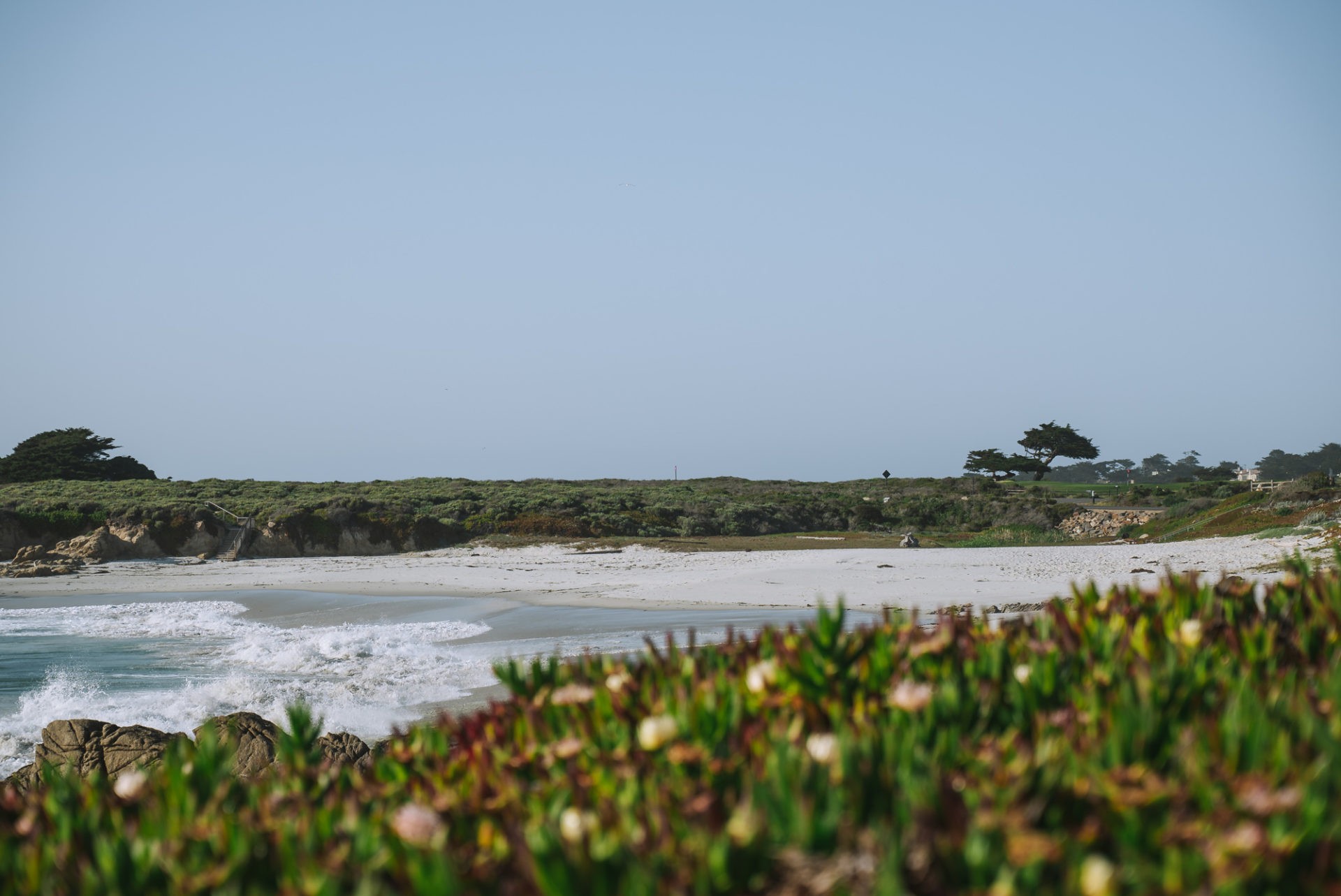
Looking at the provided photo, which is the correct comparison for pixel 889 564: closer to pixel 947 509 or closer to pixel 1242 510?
pixel 1242 510

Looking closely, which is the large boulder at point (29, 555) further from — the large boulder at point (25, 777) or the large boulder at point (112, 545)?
the large boulder at point (25, 777)

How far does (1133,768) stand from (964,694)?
59cm

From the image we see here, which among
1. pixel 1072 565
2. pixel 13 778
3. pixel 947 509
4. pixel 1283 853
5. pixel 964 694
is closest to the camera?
pixel 1283 853

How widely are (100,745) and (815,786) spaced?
5983 mm

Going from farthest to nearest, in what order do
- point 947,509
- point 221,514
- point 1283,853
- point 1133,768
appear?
point 947,509 < point 221,514 < point 1133,768 < point 1283,853

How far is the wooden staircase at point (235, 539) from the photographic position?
25.7 meters

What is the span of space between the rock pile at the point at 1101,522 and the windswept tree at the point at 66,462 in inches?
1640

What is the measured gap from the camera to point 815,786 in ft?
6.12

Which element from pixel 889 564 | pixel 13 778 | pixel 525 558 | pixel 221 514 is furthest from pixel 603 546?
pixel 13 778

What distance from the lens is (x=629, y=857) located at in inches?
67.5

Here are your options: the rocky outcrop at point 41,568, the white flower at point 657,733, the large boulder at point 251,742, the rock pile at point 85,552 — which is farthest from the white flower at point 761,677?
the rock pile at point 85,552

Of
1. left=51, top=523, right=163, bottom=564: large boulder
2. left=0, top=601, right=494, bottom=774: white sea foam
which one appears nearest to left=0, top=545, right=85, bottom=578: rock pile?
left=51, top=523, right=163, bottom=564: large boulder

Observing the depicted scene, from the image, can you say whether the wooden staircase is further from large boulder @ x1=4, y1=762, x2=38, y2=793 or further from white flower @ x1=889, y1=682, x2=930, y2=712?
white flower @ x1=889, y1=682, x2=930, y2=712

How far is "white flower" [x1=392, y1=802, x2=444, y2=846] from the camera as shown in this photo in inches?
76.4
